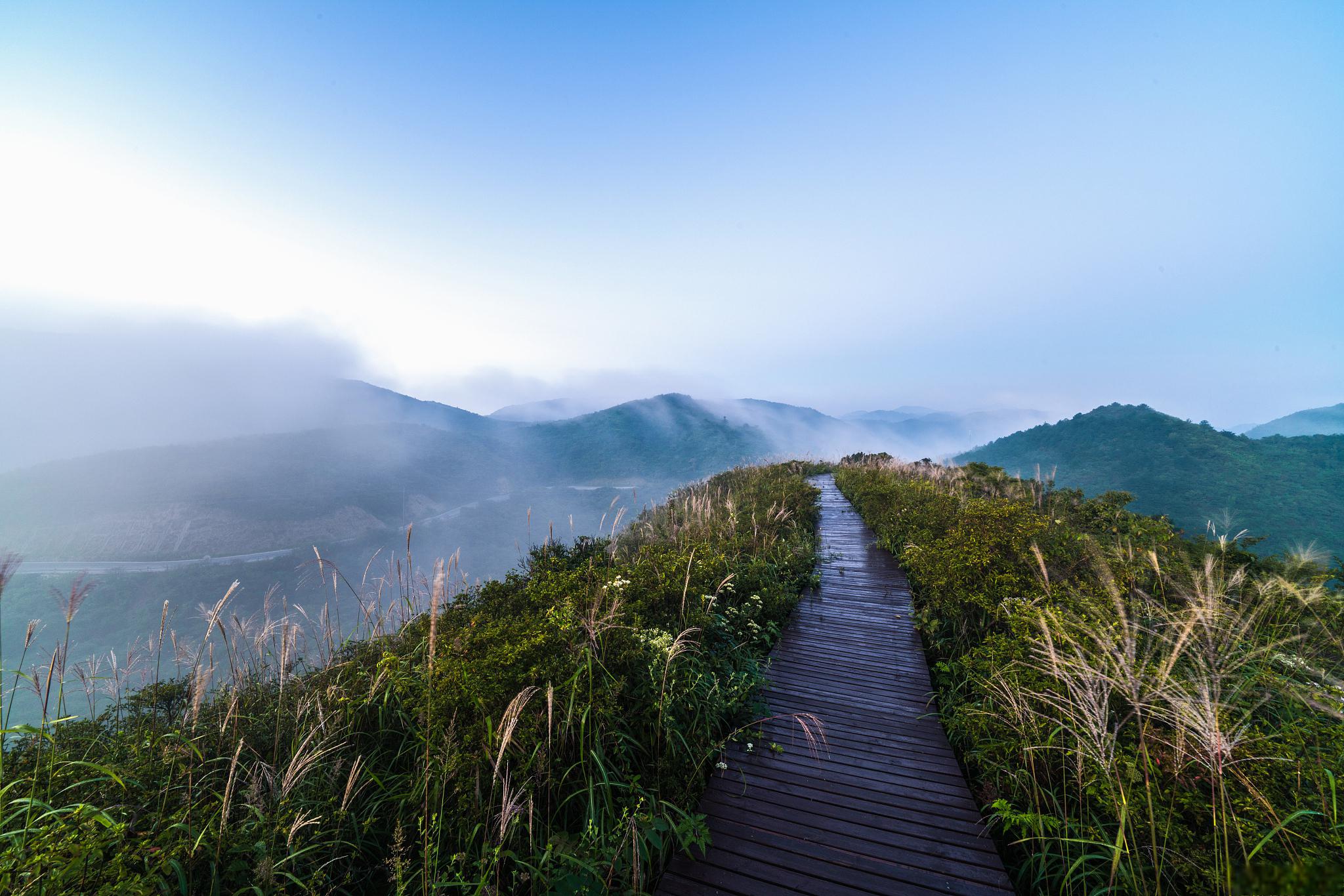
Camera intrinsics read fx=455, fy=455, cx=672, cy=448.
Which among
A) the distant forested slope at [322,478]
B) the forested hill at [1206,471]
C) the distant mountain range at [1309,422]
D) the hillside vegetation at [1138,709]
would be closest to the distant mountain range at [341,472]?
the distant forested slope at [322,478]

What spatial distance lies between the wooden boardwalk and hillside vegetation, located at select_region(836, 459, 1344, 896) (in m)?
0.30

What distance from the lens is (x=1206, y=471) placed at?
139 ft

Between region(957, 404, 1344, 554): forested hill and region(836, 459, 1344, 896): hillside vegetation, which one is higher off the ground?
region(957, 404, 1344, 554): forested hill

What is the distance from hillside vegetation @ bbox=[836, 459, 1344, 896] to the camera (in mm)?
2447

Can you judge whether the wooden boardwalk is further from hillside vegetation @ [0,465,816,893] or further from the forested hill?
the forested hill

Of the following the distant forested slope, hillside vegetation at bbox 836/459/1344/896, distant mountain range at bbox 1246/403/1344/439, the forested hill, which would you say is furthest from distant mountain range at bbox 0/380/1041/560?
distant mountain range at bbox 1246/403/1344/439

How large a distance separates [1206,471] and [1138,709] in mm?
62040

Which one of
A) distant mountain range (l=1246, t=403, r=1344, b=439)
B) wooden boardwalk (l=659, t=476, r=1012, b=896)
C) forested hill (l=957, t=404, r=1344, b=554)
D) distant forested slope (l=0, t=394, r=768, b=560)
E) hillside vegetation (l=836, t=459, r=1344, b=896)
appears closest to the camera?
hillside vegetation (l=836, t=459, r=1344, b=896)

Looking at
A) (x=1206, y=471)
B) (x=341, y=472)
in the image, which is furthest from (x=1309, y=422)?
(x=341, y=472)

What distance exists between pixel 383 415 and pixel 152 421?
52893mm

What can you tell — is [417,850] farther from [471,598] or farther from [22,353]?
[22,353]

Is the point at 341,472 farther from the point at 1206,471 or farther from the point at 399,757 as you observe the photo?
the point at 1206,471

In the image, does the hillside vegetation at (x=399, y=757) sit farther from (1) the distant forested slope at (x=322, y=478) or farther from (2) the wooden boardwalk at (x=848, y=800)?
(1) the distant forested slope at (x=322, y=478)

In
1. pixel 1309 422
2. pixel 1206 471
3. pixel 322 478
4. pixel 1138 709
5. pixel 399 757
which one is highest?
pixel 1309 422
